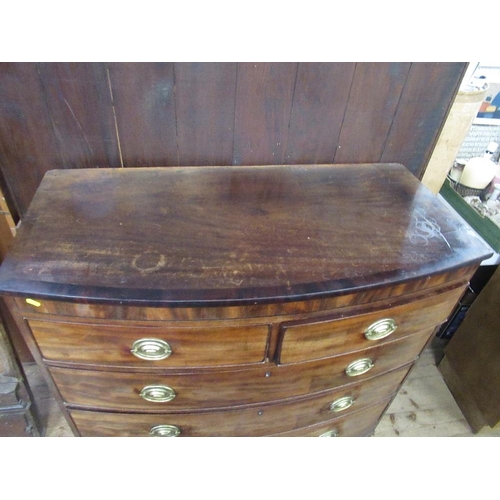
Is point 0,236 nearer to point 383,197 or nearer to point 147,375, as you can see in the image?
point 147,375

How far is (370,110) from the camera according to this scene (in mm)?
977

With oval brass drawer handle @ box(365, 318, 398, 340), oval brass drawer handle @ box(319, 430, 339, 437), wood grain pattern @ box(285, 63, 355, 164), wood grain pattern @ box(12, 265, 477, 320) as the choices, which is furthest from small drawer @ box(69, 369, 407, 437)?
wood grain pattern @ box(285, 63, 355, 164)

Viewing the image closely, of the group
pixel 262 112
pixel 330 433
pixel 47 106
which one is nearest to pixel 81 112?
pixel 47 106

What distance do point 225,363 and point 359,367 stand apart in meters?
0.33

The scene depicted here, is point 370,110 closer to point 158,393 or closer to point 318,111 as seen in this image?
point 318,111

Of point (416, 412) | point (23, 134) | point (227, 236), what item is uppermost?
point (23, 134)

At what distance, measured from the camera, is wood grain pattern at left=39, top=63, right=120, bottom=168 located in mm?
816

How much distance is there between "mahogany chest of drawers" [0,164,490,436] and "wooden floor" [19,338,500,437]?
0.54 metres

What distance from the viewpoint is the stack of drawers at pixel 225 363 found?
0.69 meters

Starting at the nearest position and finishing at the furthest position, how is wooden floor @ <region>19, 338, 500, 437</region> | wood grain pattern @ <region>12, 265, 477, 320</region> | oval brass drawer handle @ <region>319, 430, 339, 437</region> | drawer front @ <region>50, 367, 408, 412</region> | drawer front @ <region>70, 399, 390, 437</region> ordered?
wood grain pattern @ <region>12, 265, 477, 320</region>
drawer front @ <region>50, 367, 408, 412</region>
drawer front @ <region>70, 399, 390, 437</region>
oval brass drawer handle @ <region>319, 430, 339, 437</region>
wooden floor @ <region>19, 338, 500, 437</region>

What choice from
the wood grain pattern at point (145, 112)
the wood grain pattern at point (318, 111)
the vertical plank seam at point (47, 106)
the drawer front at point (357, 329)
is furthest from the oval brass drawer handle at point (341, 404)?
the vertical plank seam at point (47, 106)

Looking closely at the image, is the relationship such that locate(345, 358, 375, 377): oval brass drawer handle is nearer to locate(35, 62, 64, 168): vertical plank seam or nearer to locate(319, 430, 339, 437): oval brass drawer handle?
locate(319, 430, 339, 437): oval brass drawer handle

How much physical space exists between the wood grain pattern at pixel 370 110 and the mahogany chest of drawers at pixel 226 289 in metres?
Result: 0.08

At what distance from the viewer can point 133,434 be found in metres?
0.93
